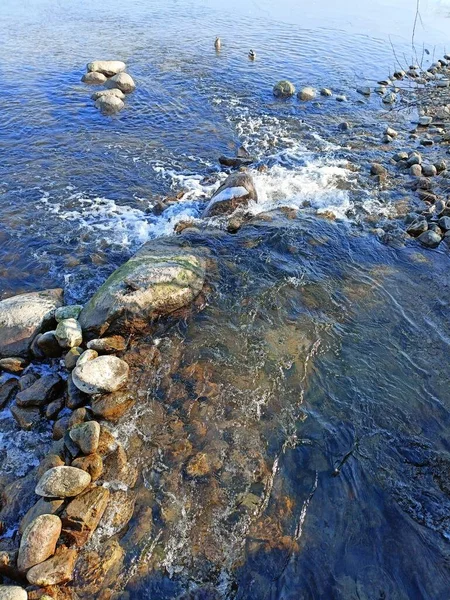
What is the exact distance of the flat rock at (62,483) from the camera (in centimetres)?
506

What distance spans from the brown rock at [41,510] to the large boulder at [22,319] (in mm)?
3025

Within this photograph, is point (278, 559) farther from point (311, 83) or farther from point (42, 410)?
point (311, 83)

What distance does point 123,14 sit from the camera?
28281mm

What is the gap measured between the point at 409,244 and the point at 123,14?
28.7m

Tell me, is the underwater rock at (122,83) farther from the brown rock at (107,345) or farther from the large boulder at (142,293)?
the brown rock at (107,345)

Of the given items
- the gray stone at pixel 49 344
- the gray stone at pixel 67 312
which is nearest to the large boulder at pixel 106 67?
the gray stone at pixel 67 312

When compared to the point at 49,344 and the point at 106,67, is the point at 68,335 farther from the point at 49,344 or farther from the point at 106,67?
the point at 106,67

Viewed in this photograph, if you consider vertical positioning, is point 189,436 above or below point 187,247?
below

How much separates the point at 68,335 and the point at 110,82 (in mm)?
14312

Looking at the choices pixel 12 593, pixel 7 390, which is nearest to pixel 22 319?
pixel 7 390

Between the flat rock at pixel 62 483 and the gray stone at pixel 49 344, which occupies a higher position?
the flat rock at pixel 62 483

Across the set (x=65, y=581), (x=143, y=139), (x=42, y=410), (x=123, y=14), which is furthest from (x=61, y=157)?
(x=123, y=14)

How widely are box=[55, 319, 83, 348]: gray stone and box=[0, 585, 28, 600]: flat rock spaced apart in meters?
3.60

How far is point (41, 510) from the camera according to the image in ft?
16.5
